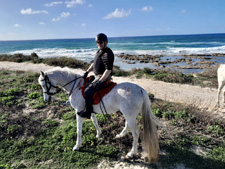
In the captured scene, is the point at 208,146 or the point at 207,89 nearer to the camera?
the point at 208,146

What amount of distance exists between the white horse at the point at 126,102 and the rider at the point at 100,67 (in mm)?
193

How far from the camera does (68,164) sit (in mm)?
3586

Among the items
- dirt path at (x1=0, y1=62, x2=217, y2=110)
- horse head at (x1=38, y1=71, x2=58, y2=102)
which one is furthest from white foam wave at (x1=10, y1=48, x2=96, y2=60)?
horse head at (x1=38, y1=71, x2=58, y2=102)

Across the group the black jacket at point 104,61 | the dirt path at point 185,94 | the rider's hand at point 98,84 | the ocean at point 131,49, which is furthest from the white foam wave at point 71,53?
the rider's hand at point 98,84

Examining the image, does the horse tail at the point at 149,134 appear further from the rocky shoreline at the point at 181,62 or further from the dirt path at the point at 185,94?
the rocky shoreline at the point at 181,62

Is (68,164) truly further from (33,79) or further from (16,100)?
(33,79)

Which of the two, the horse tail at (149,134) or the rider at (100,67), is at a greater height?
the rider at (100,67)

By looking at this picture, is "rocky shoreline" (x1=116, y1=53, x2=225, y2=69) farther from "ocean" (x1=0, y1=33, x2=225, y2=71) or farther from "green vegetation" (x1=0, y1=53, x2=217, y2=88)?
"green vegetation" (x1=0, y1=53, x2=217, y2=88)

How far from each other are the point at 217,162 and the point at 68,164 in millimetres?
A: 3635

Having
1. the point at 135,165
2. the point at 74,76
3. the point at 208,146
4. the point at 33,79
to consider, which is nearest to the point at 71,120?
the point at 74,76

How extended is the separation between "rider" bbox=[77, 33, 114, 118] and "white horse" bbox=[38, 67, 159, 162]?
0.63 feet

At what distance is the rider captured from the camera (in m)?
3.32

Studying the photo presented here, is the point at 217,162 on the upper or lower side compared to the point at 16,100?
lower

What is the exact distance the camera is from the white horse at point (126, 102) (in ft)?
11.1
